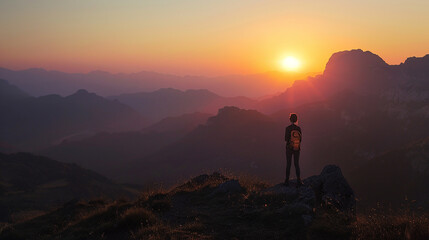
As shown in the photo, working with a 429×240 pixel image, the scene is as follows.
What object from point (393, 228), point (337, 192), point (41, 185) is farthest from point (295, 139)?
point (41, 185)

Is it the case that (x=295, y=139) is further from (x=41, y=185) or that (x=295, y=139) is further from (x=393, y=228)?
(x=41, y=185)

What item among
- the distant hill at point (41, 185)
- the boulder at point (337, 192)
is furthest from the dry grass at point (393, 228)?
the distant hill at point (41, 185)

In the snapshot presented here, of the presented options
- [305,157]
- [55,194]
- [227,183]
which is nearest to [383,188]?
[305,157]

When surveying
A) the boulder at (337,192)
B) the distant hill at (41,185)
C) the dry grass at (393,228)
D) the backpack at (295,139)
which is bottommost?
the distant hill at (41,185)

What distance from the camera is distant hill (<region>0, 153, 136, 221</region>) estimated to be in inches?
3748

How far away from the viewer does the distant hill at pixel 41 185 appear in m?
95.2

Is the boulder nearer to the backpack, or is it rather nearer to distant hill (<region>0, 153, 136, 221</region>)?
the backpack

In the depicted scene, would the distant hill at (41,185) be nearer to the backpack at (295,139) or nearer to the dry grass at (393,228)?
the backpack at (295,139)

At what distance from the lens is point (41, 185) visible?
408ft

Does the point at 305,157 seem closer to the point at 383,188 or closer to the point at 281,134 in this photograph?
the point at 281,134

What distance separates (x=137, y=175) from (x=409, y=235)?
7603 inches

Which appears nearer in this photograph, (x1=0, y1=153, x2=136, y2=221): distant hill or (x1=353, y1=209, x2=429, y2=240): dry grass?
(x1=353, y1=209, x2=429, y2=240): dry grass

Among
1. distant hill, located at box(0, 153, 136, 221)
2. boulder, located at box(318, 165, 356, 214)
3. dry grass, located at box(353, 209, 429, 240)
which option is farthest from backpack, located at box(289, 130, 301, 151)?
distant hill, located at box(0, 153, 136, 221)

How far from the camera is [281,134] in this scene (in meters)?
196
